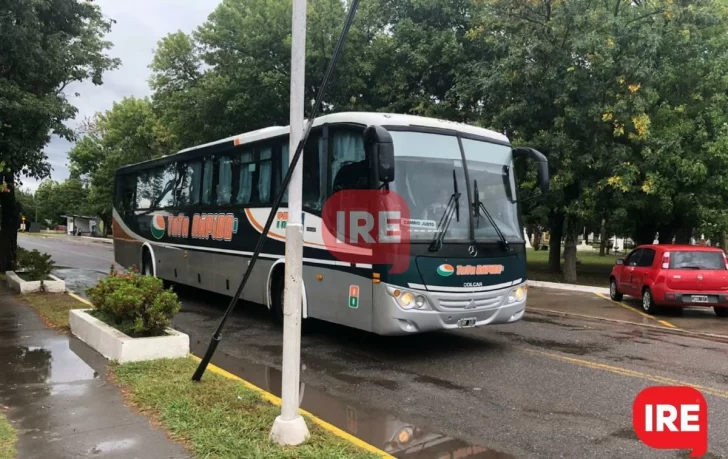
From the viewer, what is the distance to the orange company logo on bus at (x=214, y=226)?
1132 centimetres

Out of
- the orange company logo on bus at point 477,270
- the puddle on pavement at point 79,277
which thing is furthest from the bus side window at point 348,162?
the puddle on pavement at point 79,277

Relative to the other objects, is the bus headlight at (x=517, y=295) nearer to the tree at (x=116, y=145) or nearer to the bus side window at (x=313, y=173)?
the bus side window at (x=313, y=173)

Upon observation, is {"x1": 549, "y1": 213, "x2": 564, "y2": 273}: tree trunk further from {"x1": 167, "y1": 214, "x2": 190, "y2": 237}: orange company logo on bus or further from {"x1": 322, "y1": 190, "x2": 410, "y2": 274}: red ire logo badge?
{"x1": 322, "y1": 190, "x2": 410, "y2": 274}: red ire logo badge

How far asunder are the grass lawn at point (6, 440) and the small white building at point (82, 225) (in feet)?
269

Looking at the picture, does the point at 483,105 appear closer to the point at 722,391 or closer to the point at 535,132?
the point at 535,132

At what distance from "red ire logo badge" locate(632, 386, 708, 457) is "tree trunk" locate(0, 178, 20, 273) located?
17.1 metres

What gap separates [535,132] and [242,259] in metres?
11.7

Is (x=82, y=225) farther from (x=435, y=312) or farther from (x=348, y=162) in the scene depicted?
(x=435, y=312)

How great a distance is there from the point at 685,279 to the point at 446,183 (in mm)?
7762

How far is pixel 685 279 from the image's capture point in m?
12.8

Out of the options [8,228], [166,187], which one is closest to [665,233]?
[166,187]

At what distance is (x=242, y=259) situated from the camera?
1088cm

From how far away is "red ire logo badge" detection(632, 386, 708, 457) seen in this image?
517 cm

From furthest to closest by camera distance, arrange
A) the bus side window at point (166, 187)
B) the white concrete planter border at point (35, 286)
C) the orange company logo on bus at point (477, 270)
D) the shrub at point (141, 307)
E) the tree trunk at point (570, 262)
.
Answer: the tree trunk at point (570, 262) → the bus side window at point (166, 187) → the white concrete planter border at point (35, 286) → the orange company logo on bus at point (477, 270) → the shrub at point (141, 307)
